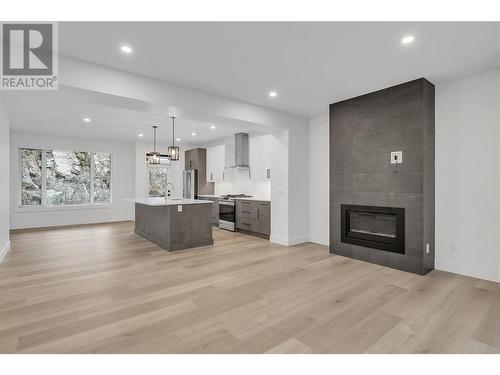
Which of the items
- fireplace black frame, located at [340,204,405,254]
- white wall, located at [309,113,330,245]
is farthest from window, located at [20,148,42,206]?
fireplace black frame, located at [340,204,405,254]

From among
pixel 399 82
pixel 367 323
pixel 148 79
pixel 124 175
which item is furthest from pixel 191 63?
pixel 124 175

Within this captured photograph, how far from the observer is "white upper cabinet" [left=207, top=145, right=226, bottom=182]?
788 centimetres

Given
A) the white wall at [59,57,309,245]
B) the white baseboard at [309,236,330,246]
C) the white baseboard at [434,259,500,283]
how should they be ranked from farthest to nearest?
the white baseboard at [309,236,330,246] < the white baseboard at [434,259,500,283] < the white wall at [59,57,309,245]

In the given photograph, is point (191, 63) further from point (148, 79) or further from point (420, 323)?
point (420, 323)

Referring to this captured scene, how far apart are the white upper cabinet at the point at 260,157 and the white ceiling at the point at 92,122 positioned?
1.96ft

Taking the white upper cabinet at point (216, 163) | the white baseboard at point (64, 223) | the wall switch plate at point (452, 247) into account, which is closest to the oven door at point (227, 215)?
the white upper cabinet at point (216, 163)

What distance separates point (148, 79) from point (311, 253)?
148 inches

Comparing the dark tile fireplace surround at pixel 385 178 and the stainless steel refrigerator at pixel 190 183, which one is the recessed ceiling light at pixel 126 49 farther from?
the stainless steel refrigerator at pixel 190 183

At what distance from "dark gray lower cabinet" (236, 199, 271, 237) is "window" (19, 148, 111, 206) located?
4.93 metres

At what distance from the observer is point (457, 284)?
316cm

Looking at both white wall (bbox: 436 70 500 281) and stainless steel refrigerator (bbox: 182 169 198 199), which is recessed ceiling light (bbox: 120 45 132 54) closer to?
white wall (bbox: 436 70 500 281)

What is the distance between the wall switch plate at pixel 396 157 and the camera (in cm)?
370

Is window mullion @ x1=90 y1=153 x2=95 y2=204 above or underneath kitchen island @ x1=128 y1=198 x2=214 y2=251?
above

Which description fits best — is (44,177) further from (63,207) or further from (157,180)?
(157,180)
